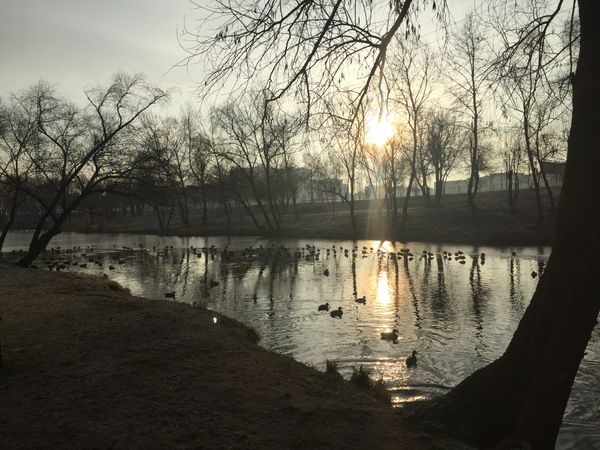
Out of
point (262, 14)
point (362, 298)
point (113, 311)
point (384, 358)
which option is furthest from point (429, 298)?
point (262, 14)

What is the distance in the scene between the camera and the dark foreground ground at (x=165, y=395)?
14.2 ft

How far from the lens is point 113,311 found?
966 cm

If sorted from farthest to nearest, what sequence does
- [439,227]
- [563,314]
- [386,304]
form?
[439,227] → [386,304] → [563,314]

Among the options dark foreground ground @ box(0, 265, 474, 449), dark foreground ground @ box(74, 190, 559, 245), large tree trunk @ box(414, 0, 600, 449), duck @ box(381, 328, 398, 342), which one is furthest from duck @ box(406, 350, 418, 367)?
dark foreground ground @ box(74, 190, 559, 245)

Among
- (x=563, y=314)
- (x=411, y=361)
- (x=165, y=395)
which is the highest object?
(x=563, y=314)

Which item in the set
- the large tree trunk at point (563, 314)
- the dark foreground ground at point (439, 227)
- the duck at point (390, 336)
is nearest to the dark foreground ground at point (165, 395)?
the large tree trunk at point (563, 314)

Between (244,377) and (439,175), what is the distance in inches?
2278

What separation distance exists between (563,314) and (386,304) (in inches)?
397

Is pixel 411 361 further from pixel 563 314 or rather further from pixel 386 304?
pixel 386 304

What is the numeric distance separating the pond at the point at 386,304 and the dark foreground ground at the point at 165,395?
1.63 metres

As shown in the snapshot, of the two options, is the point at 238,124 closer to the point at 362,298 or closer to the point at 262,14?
the point at 362,298

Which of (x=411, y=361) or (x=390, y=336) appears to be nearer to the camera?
(x=411, y=361)

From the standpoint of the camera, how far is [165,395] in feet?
17.2

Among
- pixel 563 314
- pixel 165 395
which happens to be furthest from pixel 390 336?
pixel 563 314
